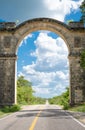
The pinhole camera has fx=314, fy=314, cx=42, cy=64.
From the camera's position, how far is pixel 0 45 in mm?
33844

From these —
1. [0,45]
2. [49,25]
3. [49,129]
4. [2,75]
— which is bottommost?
[49,129]

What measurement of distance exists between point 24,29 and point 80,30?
6.11 m

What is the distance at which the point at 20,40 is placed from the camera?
34.3 metres

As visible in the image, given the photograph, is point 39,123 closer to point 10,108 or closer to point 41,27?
point 10,108

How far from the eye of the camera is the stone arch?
108 feet

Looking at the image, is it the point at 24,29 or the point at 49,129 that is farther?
the point at 24,29

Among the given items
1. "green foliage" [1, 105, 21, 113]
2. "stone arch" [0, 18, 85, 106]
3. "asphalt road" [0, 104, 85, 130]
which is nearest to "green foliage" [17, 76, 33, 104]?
"stone arch" [0, 18, 85, 106]

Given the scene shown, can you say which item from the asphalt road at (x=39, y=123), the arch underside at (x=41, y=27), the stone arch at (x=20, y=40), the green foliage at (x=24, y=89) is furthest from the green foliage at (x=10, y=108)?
the green foliage at (x=24, y=89)

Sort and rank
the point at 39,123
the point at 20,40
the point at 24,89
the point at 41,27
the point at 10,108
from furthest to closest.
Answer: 1. the point at 24,89
2. the point at 41,27
3. the point at 20,40
4. the point at 10,108
5. the point at 39,123

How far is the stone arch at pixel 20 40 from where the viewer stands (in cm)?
3278

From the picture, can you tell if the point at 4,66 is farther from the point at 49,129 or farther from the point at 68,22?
the point at 49,129

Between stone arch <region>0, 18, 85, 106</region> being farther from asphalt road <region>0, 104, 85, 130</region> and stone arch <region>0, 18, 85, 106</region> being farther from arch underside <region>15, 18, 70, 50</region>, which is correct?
asphalt road <region>0, 104, 85, 130</region>

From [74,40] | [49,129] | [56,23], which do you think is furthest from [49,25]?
[49,129]

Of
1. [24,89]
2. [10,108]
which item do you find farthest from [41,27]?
[24,89]
